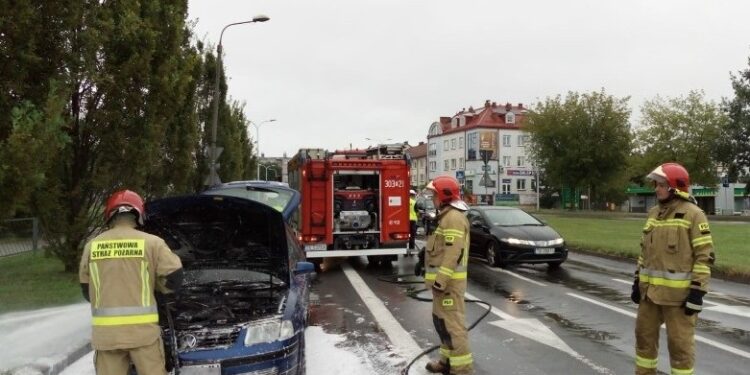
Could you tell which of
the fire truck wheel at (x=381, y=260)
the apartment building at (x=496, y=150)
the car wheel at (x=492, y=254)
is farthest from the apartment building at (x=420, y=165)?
the car wheel at (x=492, y=254)

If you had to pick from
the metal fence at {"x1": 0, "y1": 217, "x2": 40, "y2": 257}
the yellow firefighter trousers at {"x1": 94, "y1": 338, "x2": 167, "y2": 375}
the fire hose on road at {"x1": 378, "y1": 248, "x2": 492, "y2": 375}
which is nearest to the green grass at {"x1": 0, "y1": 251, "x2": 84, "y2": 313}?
the metal fence at {"x1": 0, "y1": 217, "x2": 40, "y2": 257}

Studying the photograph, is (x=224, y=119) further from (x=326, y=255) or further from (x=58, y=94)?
(x=58, y=94)

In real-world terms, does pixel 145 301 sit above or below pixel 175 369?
above

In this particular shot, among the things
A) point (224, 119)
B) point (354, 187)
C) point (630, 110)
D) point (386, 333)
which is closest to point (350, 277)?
point (354, 187)

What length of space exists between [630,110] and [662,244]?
130ft

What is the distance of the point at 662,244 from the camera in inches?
193

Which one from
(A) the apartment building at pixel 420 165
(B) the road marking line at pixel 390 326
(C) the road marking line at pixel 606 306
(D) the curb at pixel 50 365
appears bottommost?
(C) the road marking line at pixel 606 306

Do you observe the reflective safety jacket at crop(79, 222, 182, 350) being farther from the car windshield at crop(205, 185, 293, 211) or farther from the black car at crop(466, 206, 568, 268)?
the black car at crop(466, 206, 568, 268)

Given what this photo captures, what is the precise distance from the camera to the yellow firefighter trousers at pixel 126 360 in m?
3.81

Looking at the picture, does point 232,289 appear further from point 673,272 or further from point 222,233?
point 673,272

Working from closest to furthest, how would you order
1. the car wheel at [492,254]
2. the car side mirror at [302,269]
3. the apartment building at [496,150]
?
1. the car side mirror at [302,269]
2. the car wheel at [492,254]
3. the apartment building at [496,150]

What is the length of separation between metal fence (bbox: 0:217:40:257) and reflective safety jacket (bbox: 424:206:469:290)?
1330 cm

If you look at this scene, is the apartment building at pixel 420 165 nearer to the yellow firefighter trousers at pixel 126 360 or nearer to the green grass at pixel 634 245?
the green grass at pixel 634 245

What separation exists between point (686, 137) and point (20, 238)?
45.4m
